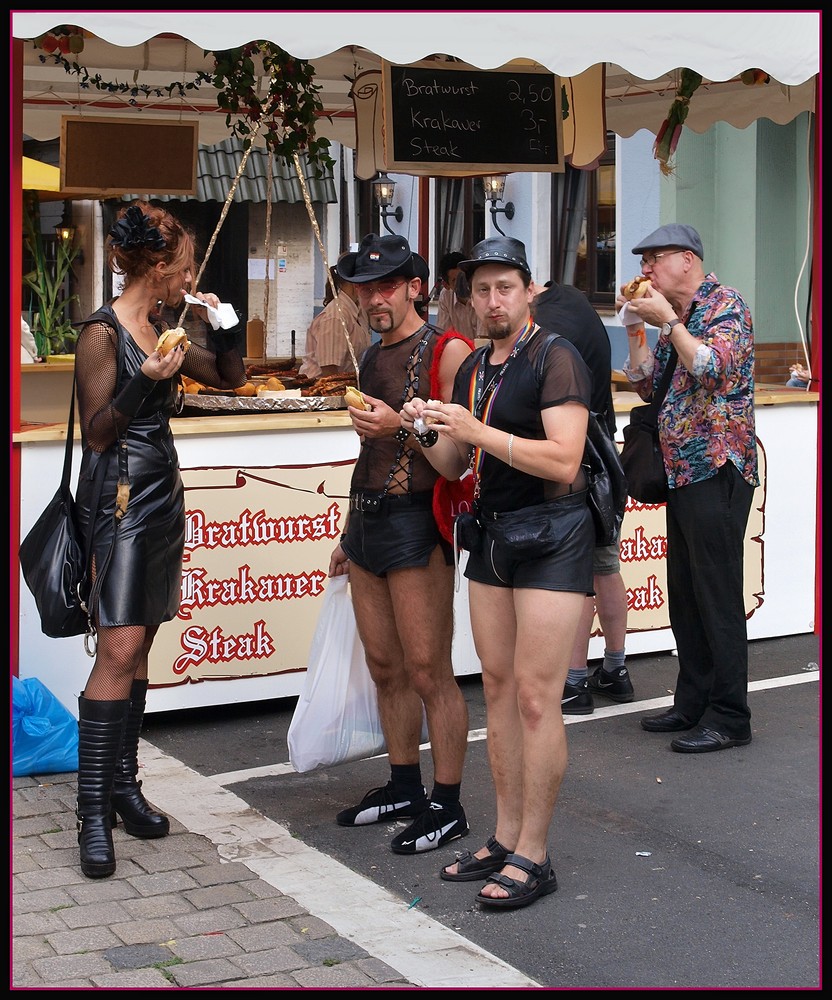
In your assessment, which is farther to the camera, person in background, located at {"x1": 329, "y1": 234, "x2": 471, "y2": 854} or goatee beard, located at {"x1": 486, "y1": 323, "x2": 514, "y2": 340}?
person in background, located at {"x1": 329, "y1": 234, "x2": 471, "y2": 854}

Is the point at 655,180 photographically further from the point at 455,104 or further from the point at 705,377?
the point at 705,377

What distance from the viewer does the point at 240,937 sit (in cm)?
386

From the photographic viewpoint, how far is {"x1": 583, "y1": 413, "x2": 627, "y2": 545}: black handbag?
421 cm

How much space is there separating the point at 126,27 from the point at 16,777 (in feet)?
9.21

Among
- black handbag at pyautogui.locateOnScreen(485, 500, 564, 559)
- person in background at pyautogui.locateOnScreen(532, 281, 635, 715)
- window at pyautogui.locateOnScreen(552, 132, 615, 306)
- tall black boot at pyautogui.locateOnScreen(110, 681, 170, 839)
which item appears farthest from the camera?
window at pyautogui.locateOnScreen(552, 132, 615, 306)

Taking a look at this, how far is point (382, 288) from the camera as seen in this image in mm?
4535

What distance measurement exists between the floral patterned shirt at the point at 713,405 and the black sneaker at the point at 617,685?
115 cm

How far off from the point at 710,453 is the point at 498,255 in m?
1.89

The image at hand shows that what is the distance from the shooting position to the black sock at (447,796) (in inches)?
185

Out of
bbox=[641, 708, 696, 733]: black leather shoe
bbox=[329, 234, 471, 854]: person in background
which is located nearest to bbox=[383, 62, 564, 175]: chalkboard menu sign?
bbox=[329, 234, 471, 854]: person in background

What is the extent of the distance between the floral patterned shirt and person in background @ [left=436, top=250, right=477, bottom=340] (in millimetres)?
4356

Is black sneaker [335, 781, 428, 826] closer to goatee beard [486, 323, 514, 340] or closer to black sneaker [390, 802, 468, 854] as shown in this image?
black sneaker [390, 802, 468, 854]

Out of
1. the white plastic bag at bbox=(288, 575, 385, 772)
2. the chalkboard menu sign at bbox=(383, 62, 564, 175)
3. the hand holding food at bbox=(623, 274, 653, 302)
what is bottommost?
the white plastic bag at bbox=(288, 575, 385, 772)

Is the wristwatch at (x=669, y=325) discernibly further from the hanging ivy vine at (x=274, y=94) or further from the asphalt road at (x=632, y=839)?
the hanging ivy vine at (x=274, y=94)
